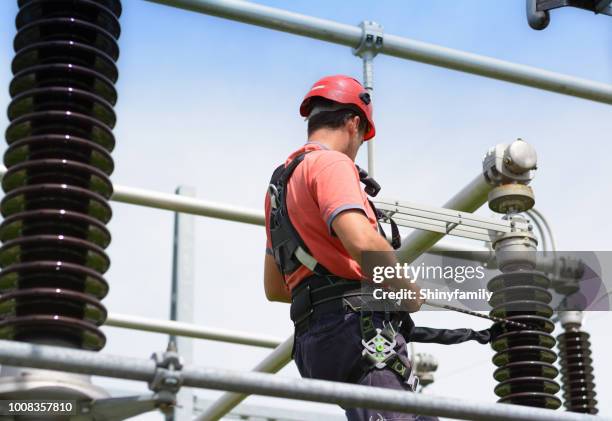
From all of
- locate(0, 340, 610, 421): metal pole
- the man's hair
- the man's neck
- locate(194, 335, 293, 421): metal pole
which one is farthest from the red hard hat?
locate(0, 340, 610, 421): metal pole

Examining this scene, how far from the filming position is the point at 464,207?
17.8 ft

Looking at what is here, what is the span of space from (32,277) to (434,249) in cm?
367

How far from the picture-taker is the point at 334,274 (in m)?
4.29

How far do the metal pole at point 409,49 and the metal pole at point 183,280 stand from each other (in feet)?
8.17

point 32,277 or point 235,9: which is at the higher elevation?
point 235,9

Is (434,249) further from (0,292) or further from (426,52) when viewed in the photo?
(0,292)

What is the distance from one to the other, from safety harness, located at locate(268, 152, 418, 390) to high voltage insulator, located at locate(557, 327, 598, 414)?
285cm

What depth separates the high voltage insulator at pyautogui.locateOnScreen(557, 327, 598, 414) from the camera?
6934mm

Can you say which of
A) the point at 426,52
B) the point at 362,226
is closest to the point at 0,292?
the point at 362,226

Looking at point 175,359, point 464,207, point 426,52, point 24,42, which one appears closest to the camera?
point 175,359

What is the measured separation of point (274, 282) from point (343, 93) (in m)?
0.80

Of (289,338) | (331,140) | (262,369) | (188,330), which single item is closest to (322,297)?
(331,140)

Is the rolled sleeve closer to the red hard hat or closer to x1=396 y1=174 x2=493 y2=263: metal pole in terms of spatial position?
the red hard hat

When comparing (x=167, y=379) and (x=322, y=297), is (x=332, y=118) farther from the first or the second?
(x=167, y=379)
